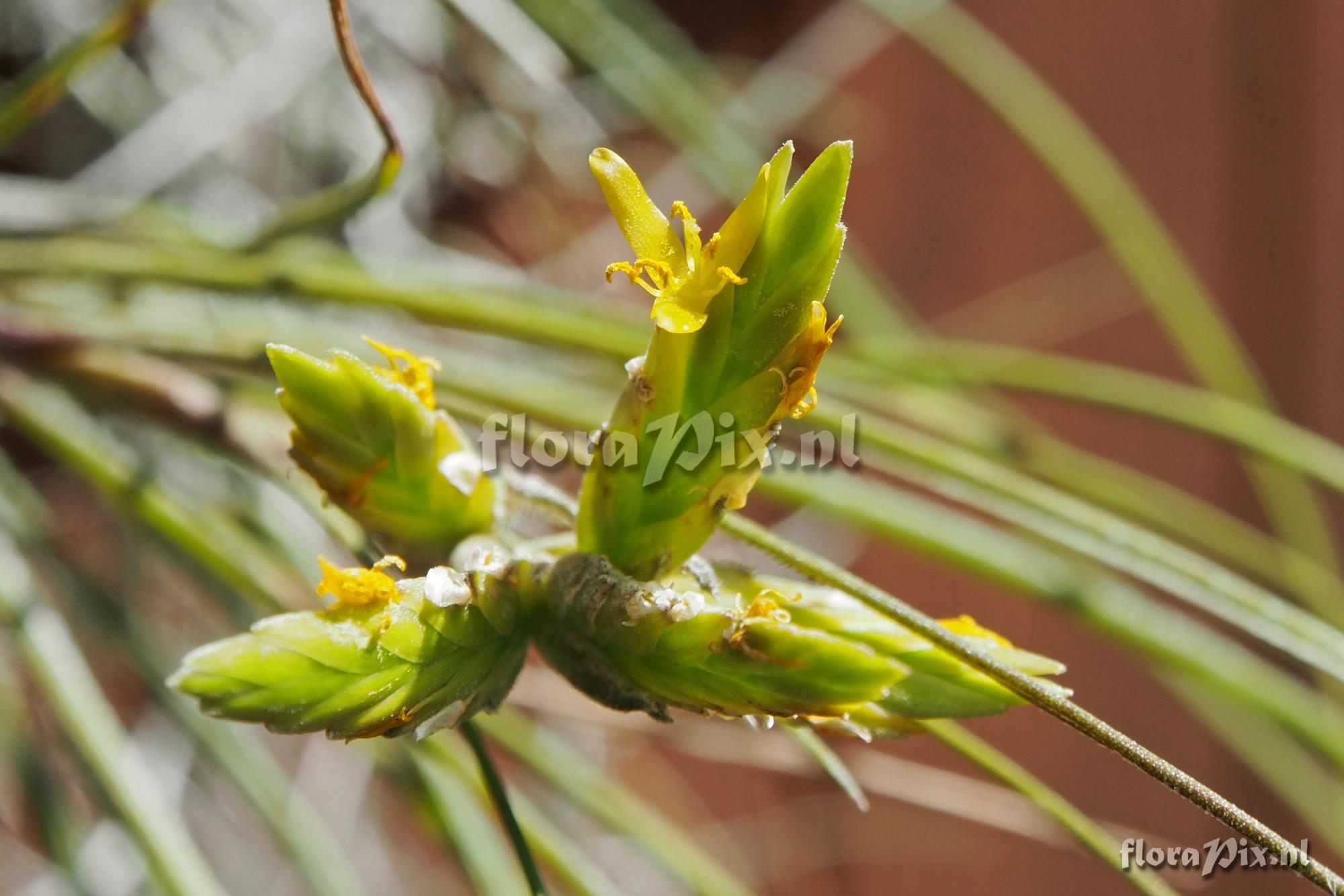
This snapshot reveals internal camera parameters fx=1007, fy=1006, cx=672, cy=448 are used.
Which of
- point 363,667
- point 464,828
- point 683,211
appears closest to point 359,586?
point 363,667

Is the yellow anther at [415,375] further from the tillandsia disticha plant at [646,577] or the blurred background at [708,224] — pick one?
the blurred background at [708,224]

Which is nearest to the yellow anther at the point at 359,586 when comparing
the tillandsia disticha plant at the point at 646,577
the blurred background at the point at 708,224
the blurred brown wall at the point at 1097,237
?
the tillandsia disticha plant at the point at 646,577

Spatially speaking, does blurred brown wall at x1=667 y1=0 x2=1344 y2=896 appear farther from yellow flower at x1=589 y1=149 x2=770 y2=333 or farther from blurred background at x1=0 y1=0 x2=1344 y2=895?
yellow flower at x1=589 y1=149 x2=770 y2=333

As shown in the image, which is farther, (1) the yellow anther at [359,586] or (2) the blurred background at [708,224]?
(2) the blurred background at [708,224]

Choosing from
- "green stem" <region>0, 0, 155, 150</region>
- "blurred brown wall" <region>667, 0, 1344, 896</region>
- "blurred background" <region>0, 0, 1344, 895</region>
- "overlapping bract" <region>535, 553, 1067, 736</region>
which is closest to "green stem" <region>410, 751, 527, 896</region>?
"blurred background" <region>0, 0, 1344, 895</region>

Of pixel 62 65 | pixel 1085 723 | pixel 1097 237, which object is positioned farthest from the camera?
pixel 1097 237

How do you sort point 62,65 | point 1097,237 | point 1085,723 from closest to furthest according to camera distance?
point 1085,723 → point 62,65 → point 1097,237

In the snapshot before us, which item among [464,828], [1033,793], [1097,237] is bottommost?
[464,828]

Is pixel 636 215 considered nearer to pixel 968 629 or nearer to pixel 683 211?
pixel 683 211
